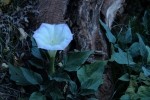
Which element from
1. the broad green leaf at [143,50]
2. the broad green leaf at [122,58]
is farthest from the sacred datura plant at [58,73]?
the broad green leaf at [143,50]

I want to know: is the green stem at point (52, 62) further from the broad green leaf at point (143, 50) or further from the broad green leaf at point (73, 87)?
the broad green leaf at point (143, 50)

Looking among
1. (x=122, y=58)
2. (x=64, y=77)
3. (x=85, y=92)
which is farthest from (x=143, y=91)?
(x=64, y=77)

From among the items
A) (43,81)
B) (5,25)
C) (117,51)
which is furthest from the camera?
(117,51)

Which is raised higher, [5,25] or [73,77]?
[5,25]

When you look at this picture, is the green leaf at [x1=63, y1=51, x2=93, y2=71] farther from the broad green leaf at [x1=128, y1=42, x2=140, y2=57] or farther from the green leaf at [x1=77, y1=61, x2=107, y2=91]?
the broad green leaf at [x1=128, y1=42, x2=140, y2=57]

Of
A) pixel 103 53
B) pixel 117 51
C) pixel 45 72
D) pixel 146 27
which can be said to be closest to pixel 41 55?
pixel 45 72

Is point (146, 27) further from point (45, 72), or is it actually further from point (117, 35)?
point (45, 72)

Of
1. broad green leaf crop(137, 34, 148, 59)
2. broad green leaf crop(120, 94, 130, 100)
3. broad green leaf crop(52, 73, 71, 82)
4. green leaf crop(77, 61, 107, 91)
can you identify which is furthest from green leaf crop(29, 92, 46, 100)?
broad green leaf crop(137, 34, 148, 59)
